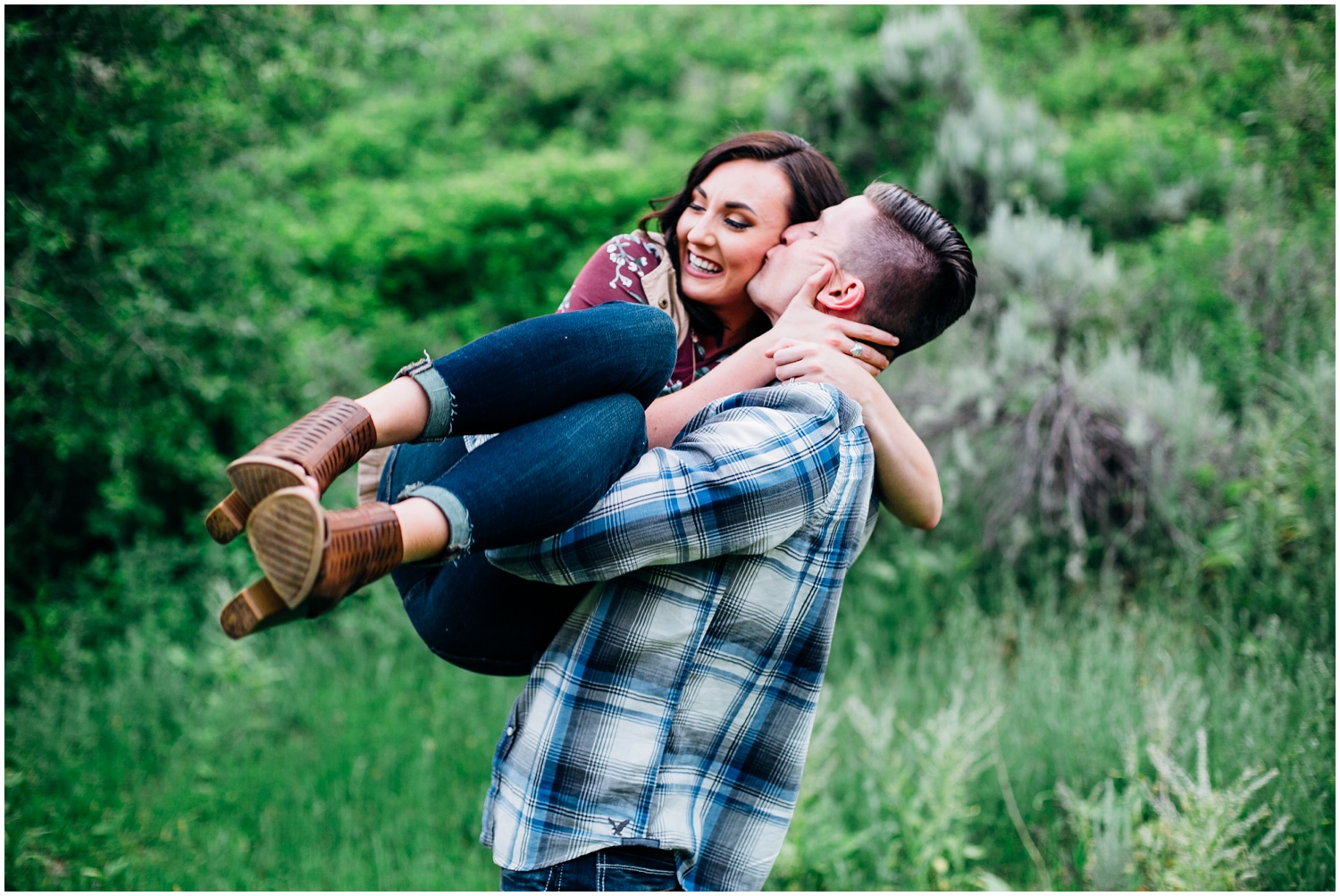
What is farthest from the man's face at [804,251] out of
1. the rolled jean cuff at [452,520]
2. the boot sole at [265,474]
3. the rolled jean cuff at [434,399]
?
the boot sole at [265,474]

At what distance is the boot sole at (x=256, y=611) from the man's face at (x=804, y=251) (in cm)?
110

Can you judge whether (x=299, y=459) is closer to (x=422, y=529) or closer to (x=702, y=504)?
(x=422, y=529)

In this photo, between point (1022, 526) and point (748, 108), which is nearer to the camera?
point (1022, 526)

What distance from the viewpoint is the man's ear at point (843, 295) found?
71.6 inches

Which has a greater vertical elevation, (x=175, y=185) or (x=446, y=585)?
(x=175, y=185)

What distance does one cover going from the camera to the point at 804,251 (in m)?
1.92

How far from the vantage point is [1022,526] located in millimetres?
4535

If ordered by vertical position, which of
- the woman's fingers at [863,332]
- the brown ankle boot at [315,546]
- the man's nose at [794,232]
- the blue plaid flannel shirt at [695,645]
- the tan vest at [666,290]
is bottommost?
the blue plaid flannel shirt at [695,645]

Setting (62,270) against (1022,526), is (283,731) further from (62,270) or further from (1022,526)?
(1022,526)

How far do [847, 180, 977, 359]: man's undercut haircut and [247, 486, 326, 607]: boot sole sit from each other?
109cm

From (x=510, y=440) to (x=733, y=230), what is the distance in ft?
2.66

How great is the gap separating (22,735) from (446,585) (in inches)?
132

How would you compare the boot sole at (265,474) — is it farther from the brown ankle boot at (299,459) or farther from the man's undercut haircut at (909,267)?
the man's undercut haircut at (909,267)

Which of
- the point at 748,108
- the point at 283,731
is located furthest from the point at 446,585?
the point at 748,108
